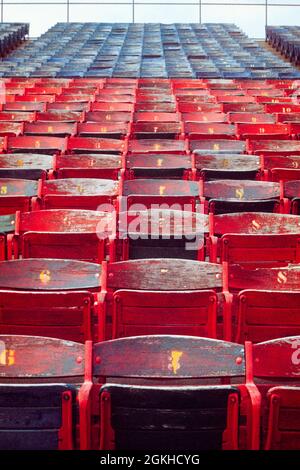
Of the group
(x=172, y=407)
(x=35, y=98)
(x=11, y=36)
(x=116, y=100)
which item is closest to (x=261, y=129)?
(x=116, y=100)

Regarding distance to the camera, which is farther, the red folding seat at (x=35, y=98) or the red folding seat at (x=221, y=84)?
the red folding seat at (x=221, y=84)

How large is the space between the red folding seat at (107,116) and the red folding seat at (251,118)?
3.66 ft

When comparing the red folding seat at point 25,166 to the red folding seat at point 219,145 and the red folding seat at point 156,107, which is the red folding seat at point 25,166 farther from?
the red folding seat at point 156,107

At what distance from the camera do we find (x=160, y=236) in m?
3.63

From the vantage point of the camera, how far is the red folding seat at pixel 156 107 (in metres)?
7.82

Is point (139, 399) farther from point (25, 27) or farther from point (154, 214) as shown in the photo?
point (25, 27)

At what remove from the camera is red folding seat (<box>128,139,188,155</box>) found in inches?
230

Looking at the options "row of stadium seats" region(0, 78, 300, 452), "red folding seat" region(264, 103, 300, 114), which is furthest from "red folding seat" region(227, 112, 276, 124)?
"red folding seat" region(264, 103, 300, 114)

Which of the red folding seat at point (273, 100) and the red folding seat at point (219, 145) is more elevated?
the red folding seat at point (273, 100)

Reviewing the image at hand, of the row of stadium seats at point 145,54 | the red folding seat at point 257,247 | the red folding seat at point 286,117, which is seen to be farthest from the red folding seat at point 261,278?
the row of stadium seats at point 145,54

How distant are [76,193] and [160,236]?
113 cm

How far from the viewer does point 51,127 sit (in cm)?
661

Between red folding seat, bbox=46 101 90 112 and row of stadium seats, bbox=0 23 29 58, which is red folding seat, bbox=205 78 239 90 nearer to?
red folding seat, bbox=46 101 90 112

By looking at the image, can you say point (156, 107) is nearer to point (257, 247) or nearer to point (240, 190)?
point (240, 190)
